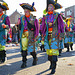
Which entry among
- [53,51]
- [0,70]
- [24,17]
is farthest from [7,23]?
[53,51]

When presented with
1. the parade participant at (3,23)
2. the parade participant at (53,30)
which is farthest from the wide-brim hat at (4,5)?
the parade participant at (53,30)

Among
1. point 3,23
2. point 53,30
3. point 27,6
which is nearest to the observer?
point 53,30

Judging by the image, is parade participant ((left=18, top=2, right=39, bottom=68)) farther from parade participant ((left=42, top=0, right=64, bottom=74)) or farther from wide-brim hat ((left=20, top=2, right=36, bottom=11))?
parade participant ((left=42, top=0, right=64, bottom=74))


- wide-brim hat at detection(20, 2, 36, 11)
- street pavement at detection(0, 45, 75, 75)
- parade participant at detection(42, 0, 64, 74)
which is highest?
wide-brim hat at detection(20, 2, 36, 11)

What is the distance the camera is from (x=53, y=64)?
13.3ft

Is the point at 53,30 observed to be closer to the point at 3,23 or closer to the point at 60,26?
the point at 60,26

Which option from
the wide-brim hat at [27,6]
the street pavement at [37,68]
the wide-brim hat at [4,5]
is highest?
the wide-brim hat at [4,5]

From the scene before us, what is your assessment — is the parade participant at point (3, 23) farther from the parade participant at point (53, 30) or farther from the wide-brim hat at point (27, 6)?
the parade participant at point (53, 30)

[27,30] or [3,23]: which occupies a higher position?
[3,23]

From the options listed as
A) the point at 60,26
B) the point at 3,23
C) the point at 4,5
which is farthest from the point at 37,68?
the point at 4,5

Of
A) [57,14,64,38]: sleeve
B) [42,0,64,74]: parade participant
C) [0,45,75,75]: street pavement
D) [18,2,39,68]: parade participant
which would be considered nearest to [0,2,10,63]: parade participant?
[18,2,39,68]: parade participant

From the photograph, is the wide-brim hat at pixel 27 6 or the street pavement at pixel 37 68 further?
the wide-brim hat at pixel 27 6

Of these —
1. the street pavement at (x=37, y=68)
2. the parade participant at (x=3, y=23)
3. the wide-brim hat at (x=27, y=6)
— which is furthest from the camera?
the parade participant at (x=3, y=23)

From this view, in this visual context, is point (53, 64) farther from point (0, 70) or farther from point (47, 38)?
point (0, 70)
